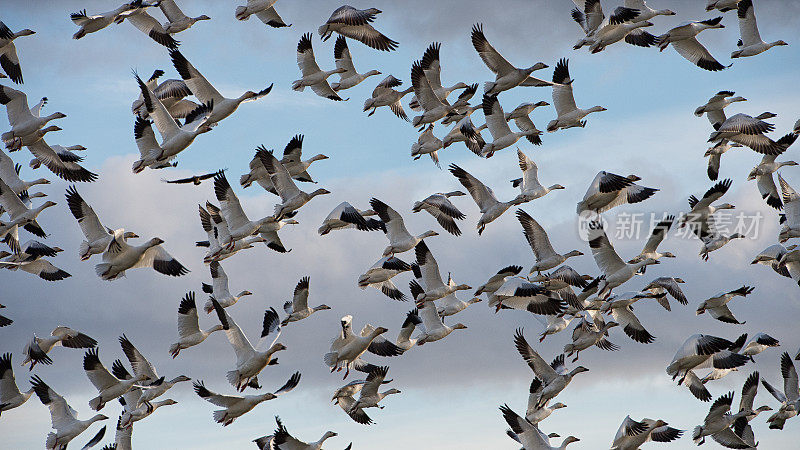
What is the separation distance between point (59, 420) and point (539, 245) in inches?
394

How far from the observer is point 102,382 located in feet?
61.9

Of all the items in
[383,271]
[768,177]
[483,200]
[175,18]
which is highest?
[175,18]

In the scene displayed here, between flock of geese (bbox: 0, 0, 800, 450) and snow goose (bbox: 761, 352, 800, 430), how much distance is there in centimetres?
3

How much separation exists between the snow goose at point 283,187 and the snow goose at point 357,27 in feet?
9.01

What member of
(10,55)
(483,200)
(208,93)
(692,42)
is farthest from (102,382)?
Answer: (692,42)

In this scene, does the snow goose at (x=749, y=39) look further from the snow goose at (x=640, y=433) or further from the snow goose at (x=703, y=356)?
the snow goose at (x=640, y=433)

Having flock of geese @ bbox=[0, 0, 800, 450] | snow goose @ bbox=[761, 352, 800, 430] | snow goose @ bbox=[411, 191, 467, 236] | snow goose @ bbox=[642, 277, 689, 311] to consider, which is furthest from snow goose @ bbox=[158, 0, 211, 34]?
snow goose @ bbox=[761, 352, 800, 430]

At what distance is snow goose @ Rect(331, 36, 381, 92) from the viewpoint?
2264 centimetres

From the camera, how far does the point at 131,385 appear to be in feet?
62.5

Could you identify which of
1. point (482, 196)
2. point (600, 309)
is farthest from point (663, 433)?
point (482, 196)

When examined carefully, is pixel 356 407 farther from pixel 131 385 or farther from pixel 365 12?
pixel 365 12

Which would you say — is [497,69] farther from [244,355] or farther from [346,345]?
[244,355]

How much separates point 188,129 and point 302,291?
4677 millimetres

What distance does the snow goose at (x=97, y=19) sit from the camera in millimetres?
19266
